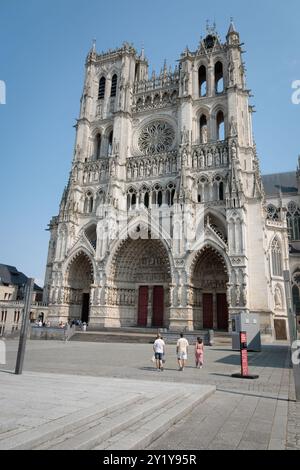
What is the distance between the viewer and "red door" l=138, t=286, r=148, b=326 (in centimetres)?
3044

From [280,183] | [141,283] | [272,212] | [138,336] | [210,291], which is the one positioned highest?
[280,183]

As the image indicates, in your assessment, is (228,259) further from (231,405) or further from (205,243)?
(231,405)

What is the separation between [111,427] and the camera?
13.8 ft

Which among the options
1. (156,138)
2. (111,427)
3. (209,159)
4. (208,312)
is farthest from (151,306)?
(111,427)

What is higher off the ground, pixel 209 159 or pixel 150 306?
pixel 209 159

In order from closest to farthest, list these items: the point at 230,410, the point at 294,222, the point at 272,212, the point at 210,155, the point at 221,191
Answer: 1. the point at 230,410
2. the point at 221,191
3. the point at 210,155
4. the point at 294,222
5. the point at 272,212

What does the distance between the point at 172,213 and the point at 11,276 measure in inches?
1036

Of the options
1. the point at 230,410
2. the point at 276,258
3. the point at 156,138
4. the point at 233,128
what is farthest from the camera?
the point at 156,138

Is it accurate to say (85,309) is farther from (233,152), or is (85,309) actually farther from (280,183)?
(280,183)

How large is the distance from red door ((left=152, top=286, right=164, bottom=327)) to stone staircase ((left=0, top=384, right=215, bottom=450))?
2419cm

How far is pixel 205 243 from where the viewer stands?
26328mm

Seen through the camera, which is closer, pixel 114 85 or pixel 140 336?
pixel 140 336

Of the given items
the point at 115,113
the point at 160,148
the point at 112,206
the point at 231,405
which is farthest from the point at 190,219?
the point at 231,405
